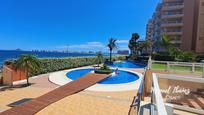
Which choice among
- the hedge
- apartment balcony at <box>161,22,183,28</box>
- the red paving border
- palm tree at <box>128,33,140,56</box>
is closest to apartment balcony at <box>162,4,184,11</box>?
apartment balcony at <box>161,22,183,28</box>

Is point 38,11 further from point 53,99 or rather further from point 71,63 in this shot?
point 53,99

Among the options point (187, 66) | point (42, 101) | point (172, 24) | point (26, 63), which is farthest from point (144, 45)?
point (42, 101)

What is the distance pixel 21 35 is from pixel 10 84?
6571 cm

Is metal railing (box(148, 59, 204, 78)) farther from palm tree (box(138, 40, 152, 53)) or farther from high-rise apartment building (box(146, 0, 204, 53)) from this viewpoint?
palm tree (box(138, 40, 152, 53))

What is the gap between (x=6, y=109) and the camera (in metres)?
8.06

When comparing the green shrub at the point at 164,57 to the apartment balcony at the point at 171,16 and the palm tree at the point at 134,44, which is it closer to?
the apartment balcony at the point at 171,16

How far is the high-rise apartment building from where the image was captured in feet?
124

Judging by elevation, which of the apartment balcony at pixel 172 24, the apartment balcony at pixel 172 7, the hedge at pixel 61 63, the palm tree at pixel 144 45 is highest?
the apartment balcony at pixel 172 7

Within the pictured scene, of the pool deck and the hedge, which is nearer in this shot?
the pool deck

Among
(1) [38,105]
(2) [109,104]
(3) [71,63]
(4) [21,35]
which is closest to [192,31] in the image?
(3) [71,63]

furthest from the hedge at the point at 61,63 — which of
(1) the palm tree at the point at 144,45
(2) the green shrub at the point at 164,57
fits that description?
(1) the palm tree at the point at 144,45

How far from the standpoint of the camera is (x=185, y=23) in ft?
132

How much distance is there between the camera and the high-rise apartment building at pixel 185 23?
124 ft

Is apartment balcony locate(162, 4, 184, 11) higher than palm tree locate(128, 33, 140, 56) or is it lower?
higher
